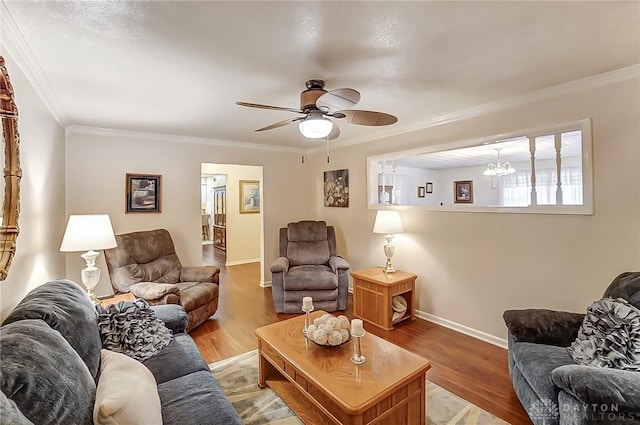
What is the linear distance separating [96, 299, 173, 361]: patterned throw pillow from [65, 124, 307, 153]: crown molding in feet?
8.62

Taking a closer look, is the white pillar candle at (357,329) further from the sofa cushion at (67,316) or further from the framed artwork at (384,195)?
the framed artwork at (384,195)

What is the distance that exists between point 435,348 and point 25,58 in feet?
12.6

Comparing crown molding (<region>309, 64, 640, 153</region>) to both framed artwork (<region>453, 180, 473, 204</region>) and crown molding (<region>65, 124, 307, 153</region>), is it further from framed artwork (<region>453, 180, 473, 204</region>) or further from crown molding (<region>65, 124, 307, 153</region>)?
framed artwork (<region>453, 180, 473, 204</region>)

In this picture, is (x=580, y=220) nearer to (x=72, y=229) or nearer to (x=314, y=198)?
(x=314, y=198)

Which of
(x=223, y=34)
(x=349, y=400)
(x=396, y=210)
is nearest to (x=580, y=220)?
(x=396, y=210)

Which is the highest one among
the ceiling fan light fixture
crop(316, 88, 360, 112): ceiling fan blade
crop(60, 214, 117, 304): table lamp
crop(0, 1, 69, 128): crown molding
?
crop(0, 1, 69, 128): crown molding

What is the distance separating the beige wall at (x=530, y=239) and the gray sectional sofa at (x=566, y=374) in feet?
1.83

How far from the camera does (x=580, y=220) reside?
8.00ft

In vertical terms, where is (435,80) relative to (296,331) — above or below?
above

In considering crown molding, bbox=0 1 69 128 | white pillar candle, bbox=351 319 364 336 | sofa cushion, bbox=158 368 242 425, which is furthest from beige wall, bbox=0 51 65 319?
white pillar candle, bbox=351 319 364 336

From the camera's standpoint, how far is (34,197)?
2.22m

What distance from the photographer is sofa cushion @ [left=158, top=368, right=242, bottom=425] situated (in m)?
1.35

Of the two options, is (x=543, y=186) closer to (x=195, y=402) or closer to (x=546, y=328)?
(x=546, y=328)

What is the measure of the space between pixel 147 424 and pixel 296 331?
1267 mm
